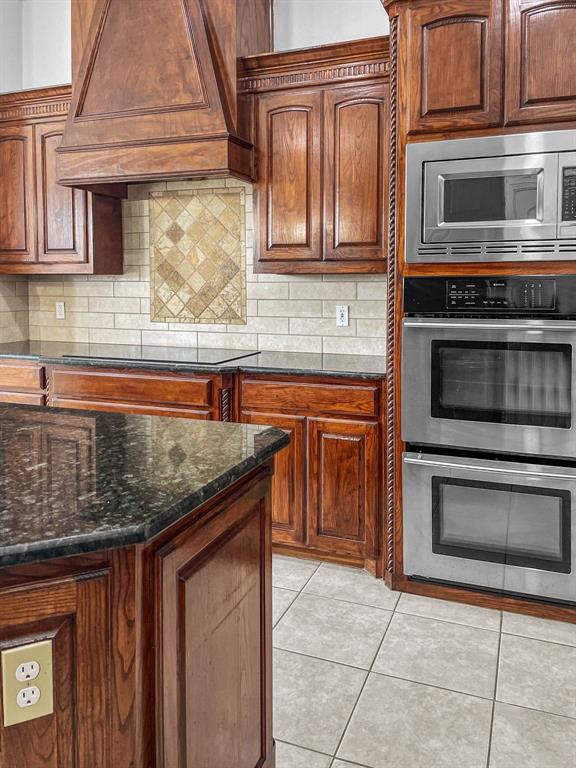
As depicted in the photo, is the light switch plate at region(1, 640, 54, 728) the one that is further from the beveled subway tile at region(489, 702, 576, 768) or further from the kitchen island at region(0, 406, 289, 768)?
the beveled subway tile at region(489, 702, 576, 768)

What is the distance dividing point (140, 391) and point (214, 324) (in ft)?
2.65

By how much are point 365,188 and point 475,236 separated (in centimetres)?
77

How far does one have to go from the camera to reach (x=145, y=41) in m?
3.31

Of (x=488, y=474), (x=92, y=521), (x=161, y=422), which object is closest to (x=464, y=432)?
(x=488, y=474)

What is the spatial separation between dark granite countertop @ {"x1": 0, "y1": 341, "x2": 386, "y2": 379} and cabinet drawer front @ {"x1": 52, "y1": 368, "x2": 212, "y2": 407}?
63 mm

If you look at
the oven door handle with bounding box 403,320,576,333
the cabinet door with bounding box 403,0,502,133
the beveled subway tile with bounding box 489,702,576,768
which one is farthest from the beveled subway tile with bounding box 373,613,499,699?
the cabinet door with bounding box 403,0,502,133

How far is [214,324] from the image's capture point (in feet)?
12.9

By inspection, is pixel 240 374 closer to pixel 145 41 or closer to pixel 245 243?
pixel 245 243

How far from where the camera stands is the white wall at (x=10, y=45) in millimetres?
4188

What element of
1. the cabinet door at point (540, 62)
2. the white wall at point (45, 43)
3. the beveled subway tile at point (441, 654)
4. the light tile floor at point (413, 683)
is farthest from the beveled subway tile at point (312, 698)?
the white wall at point (45, 43)

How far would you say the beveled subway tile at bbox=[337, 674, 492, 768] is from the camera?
183 cm

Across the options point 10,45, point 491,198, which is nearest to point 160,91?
point 10,45

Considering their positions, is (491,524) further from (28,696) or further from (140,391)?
(28,696)

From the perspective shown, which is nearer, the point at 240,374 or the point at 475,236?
the point at 475,236
